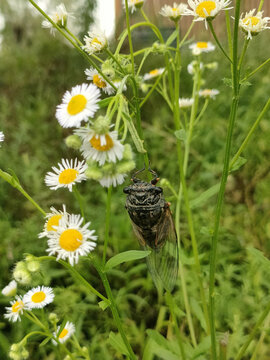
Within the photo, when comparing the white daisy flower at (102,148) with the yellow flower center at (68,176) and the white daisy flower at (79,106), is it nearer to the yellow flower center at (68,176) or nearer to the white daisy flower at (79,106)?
the white daisy flower at (79,106)

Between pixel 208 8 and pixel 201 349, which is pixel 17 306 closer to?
pixel 201 349

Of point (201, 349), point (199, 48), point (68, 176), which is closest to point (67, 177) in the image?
point (68, 176)

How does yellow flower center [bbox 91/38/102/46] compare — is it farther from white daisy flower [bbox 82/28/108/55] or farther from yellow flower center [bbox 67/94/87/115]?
yellow flower center [bbox 67/94/87/115]

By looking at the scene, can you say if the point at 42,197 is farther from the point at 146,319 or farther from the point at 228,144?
the point at 228,144

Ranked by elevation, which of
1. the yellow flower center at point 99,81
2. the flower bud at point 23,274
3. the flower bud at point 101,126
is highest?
the yellow flower center at point 99,81

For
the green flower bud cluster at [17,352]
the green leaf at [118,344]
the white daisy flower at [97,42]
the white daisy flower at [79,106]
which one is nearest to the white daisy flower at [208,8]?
the white daisy flower at [97,42]
